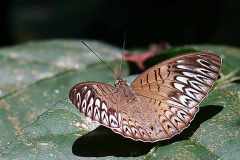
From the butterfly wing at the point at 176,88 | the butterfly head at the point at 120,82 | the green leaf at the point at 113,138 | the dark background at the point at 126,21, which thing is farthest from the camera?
the dark background at the point at 126,21

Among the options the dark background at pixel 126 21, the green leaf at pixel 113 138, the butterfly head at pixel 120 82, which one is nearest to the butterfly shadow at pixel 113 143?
the green leaf at pixel 113 138

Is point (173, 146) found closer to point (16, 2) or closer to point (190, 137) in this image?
point (190, 137)

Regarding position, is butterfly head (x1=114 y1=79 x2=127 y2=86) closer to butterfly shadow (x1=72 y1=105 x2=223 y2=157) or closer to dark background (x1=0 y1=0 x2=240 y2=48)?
butterfly shadow (x1=72 y1=105 x2=223 y2=157)

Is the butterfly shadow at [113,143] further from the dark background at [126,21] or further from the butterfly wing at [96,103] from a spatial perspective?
the dark background at [126,21]

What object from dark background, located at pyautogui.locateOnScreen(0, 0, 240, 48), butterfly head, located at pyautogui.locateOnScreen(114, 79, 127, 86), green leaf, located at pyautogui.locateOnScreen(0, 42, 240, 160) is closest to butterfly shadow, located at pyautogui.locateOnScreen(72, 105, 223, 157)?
green leaf, located at pyautogui.locateOnScreen(0, 42, 240, 160)

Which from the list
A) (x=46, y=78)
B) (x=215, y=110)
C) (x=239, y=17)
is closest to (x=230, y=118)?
(x=215, y=110)

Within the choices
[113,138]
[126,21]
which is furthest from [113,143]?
[126,21]

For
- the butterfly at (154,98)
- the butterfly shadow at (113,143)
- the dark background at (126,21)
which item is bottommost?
the dark background at (126,21)
